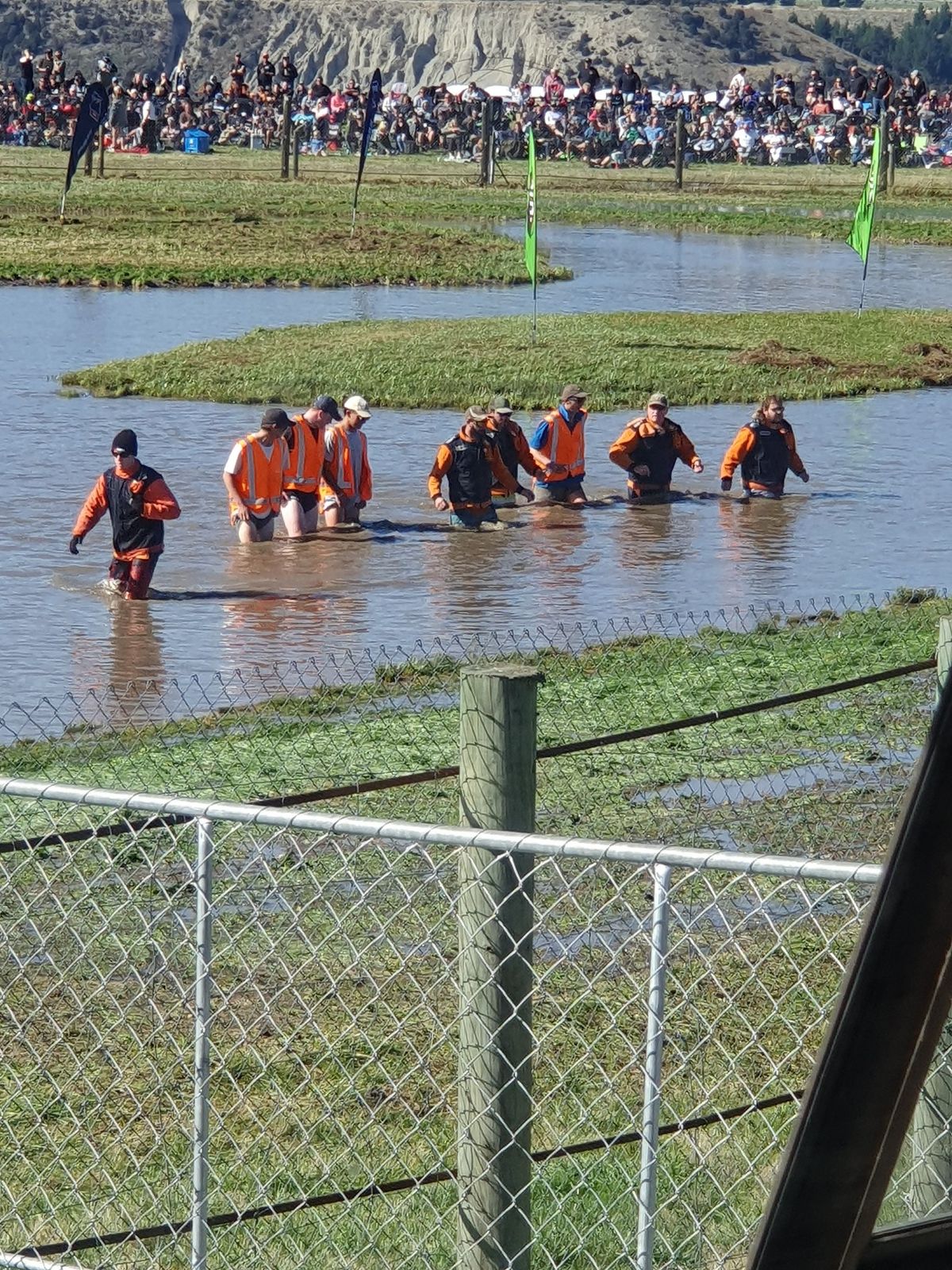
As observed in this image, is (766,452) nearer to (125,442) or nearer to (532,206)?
(125,442)

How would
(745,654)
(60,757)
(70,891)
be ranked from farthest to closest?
(745,654) < (60,757) < (70,891)

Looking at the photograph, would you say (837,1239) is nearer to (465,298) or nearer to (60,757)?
(60,757)

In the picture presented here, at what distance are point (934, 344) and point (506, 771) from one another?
28.2 metres

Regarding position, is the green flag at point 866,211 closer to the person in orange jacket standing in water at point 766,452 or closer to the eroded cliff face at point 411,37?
the person in orange jacket standing in water at point 766,452

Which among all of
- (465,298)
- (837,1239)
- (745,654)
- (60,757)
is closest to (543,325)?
(465,298)

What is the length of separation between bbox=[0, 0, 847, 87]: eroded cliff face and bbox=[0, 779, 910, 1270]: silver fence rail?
145 metres

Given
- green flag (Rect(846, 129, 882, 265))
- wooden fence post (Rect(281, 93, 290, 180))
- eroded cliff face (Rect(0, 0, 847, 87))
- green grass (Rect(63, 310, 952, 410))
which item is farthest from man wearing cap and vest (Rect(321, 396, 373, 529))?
eroded cliff face (Rect(0, 0, 847, 87))

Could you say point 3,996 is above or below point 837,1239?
below

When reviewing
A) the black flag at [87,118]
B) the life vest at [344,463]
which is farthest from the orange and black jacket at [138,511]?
the black flag at [87,118]

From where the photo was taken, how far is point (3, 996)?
638cm

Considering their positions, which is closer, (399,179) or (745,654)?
(745,654)

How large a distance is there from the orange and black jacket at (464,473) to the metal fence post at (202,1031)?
14256 millimetres

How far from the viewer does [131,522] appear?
51.9 feet

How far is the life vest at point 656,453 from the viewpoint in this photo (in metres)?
20.4
